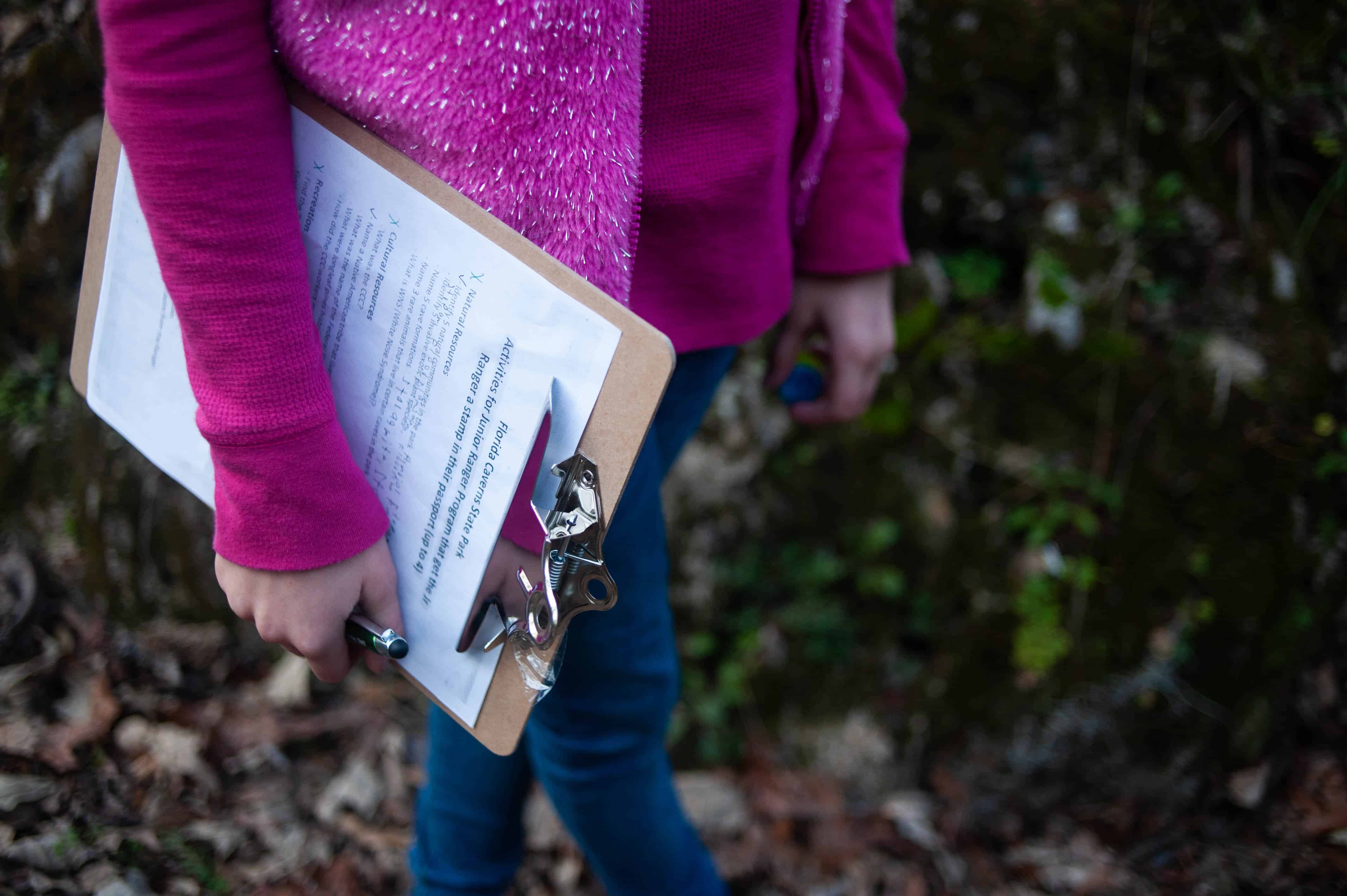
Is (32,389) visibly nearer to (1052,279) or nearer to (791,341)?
(791,341)

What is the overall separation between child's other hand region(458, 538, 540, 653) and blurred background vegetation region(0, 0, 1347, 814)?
1.20m

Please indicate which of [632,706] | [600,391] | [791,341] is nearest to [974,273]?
[791,341]

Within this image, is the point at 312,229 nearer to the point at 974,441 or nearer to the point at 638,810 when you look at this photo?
the point at 638,810

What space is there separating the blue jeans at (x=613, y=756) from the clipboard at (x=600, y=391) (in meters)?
0.22

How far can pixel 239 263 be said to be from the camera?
702mm

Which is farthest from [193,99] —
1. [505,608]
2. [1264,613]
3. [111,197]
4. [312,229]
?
[1264,613]

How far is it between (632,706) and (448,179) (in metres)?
0.75

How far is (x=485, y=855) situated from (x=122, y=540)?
1324 mm

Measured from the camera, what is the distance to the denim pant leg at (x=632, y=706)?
104 cm

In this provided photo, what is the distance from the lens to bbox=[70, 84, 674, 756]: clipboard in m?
0.69

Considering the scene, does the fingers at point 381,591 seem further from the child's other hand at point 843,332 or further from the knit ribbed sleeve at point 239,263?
the child's other hand at point 843,332

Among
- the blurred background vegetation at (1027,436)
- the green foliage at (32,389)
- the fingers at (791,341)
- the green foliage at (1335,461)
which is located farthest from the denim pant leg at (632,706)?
the green foliage at (32,389)

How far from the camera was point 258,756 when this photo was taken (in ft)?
6.07

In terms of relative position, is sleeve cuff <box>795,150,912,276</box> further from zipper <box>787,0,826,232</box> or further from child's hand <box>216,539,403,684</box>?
child's hand <box>216,539,403,684</box>
